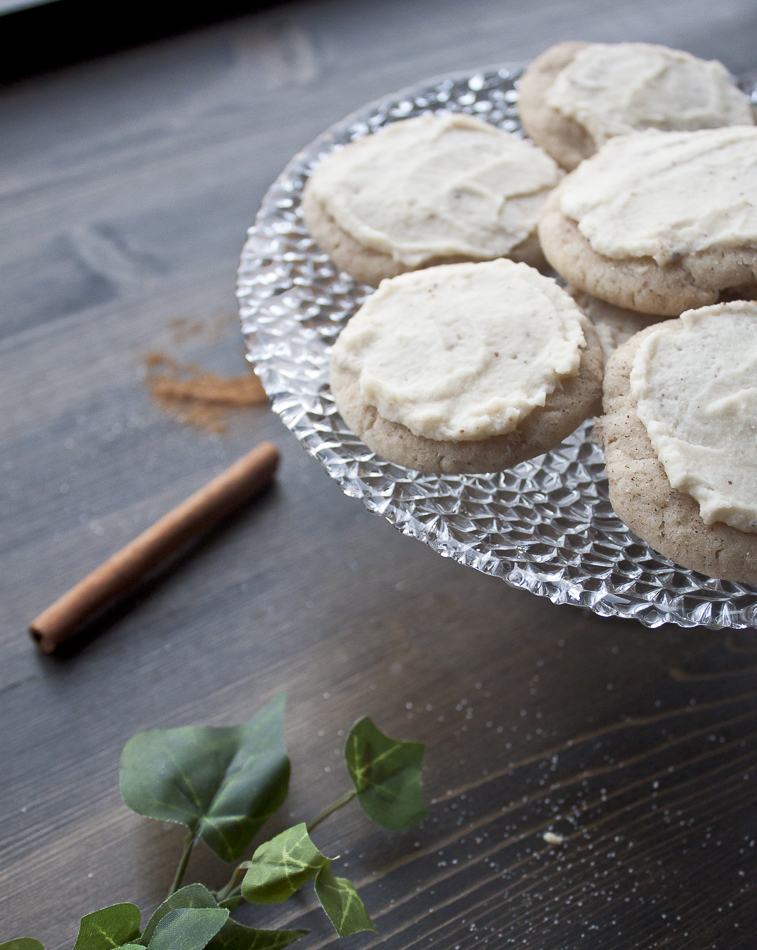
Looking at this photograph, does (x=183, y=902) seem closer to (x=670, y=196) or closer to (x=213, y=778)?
(x=213, y=778)

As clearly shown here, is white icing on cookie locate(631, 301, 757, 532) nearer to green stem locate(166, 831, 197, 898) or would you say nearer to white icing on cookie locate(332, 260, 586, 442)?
white icing on cookie locate(332, 260, 586, 442)

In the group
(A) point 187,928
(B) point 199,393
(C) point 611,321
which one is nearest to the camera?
(A) point 187,928

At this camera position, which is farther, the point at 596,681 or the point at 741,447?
the point at 596,681

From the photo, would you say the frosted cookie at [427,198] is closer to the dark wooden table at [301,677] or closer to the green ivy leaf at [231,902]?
the dark wooden table at [301,677]

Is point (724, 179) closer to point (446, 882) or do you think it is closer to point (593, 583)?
point (593, 583)

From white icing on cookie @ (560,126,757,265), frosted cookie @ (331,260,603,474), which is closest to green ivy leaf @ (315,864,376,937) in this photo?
frosted cookie @ (331,260,603,474)

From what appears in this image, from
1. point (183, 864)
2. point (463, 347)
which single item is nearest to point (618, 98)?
point (463, 347)

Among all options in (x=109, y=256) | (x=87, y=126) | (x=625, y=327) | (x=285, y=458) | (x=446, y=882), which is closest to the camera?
(x=446, y=882)

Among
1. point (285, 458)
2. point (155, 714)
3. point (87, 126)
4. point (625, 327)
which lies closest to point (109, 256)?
point (87, 126)
